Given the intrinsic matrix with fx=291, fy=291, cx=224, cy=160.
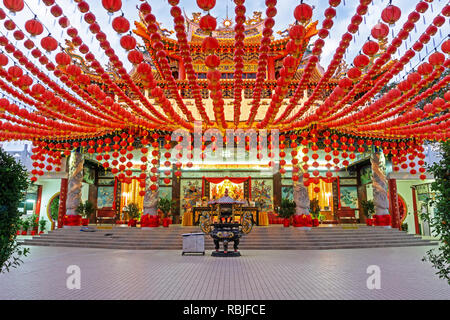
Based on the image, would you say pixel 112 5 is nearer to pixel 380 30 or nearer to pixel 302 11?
pixel 302 11

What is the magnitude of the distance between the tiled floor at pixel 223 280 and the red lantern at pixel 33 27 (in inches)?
137

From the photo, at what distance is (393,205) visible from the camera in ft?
45.3

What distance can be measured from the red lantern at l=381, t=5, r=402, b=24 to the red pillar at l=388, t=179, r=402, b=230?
40.1ft

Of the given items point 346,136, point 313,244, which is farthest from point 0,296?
→ point 346,136

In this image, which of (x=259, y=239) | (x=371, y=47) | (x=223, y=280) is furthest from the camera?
(x=259, y=239)

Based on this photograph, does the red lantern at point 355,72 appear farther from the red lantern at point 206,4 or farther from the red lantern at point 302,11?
the red lantern at point 206,4

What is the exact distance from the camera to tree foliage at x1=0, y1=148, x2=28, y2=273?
3.41m

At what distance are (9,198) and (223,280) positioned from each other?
314 centimetres

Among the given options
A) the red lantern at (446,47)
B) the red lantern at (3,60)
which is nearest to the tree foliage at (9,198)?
the red lantern at (3,60)

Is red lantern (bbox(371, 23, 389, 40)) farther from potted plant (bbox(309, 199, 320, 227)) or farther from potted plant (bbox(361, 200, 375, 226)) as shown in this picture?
potted plant (bbox(361, 200, 375, 226))

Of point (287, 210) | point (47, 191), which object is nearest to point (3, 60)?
point (287, 210)

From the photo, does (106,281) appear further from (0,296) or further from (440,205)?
(440,205)

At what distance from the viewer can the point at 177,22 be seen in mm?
3961

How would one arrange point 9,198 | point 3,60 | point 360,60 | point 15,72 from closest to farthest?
point 9,198 < point 360,60 < point 3,60 < point 15,72
